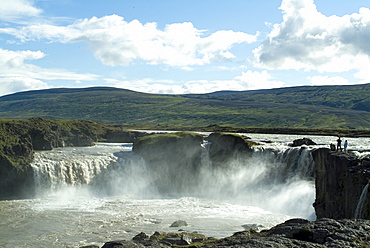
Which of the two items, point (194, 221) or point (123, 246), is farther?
point (194, 221)

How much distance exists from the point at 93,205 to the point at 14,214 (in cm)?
906

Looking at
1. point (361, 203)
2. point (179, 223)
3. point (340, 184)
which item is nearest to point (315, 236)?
point (361, 203)

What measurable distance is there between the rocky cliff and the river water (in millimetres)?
1902

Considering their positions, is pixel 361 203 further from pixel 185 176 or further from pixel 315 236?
pixel 185 176

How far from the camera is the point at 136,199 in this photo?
56.1 metres

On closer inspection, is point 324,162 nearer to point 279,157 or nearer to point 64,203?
point 279,157

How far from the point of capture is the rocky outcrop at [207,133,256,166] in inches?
2459

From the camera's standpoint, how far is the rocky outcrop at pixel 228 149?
205 feet

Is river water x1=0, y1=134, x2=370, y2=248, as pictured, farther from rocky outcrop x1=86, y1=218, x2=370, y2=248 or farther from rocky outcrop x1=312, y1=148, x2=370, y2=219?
rocky outcrop x1=86, y1=218, x2=370, y2=248

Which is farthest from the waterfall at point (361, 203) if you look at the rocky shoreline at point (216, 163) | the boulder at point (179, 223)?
the boulder at point (179, 223)

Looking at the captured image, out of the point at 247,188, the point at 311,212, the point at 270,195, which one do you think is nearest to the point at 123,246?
the point at 311,212

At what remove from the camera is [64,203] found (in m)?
52.4

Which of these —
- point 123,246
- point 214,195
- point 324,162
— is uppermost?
point 324,162

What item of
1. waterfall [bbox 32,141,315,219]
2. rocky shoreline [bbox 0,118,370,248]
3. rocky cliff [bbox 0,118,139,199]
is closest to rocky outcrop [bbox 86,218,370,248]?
rocky shoreline [bbox 0,118,370,248]
